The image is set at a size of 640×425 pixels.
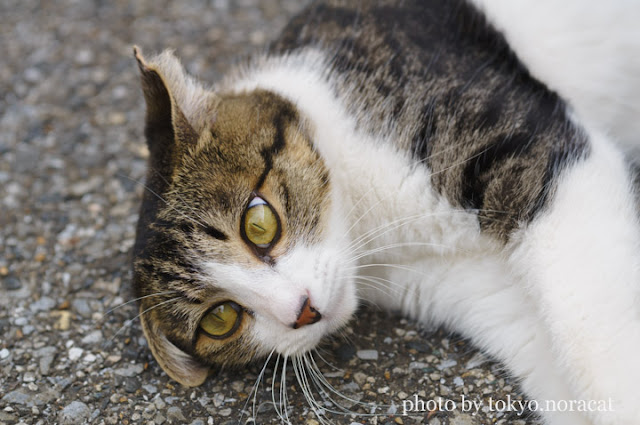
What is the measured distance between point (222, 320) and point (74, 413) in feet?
2.05

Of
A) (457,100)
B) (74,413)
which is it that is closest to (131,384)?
(74,413)

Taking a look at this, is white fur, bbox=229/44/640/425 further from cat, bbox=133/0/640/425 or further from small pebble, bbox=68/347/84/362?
small pebble, bbox=68/347/84/362

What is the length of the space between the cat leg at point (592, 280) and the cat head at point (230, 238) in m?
0.65

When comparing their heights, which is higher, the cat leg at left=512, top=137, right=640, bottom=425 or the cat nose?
the cat leg at left=512, top=137, right=640, bottom=425

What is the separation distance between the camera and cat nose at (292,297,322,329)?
1915 millimetres

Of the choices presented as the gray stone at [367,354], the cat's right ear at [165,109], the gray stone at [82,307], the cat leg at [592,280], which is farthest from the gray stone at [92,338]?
the cat leg at [592,280]

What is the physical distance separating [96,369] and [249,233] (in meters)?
0.86

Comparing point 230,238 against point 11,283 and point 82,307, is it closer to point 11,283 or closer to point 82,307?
point 82,307

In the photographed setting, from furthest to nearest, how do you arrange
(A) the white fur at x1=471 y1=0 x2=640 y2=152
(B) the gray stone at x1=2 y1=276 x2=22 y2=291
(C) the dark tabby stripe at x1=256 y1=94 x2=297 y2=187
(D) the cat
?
1. (B) the gray stone at x1=2 y1=276 x2=22 y2=291
2. (A) the white fur at x1=471 y1=0 x2=640 y2=152
3. (C) the dark tabby stripe at x1=256 y1=94 x2=297 y2=187
4. (D) the cat

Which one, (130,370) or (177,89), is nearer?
(177,89)

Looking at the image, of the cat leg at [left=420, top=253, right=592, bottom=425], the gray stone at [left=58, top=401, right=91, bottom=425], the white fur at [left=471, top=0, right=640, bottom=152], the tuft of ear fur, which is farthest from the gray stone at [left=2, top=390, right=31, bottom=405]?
the white fur at [left=471, top=0, right=640, bottom=152]

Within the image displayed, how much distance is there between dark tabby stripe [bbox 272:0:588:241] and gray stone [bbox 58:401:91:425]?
1.43 metres

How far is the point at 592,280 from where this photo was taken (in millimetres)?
1854

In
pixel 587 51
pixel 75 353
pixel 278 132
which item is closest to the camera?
pixel 278 132
